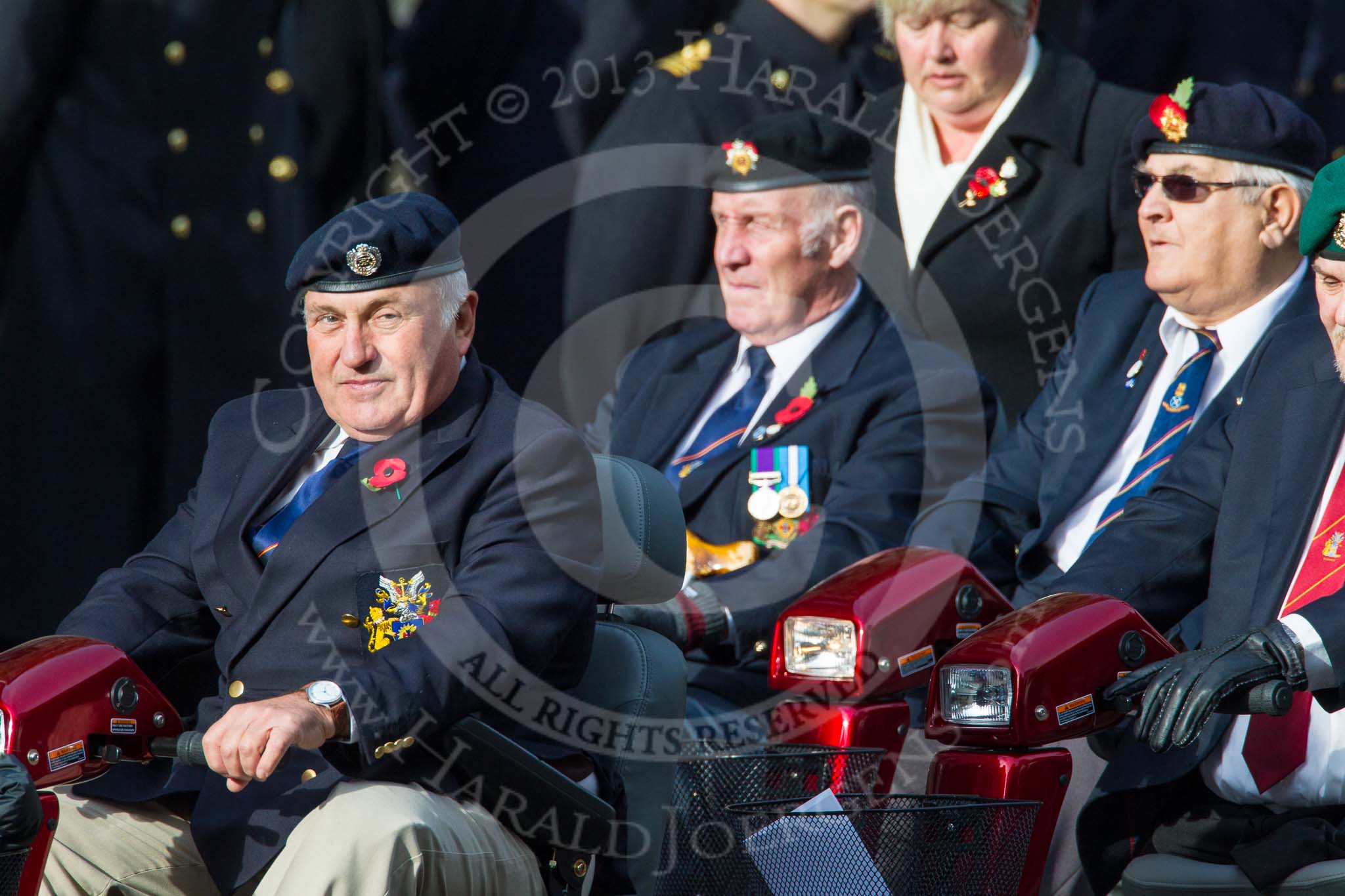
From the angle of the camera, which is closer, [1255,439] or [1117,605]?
[1117,605]

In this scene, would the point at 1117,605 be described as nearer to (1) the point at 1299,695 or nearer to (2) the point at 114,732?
(1) the point at 1299,695

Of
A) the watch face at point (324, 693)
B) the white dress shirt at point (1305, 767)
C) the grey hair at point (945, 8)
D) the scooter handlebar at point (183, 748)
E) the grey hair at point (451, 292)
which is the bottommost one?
the white dress shirt at point (1305, 767)

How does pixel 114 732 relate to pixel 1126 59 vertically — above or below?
below

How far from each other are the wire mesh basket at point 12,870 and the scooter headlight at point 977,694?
1.40 m

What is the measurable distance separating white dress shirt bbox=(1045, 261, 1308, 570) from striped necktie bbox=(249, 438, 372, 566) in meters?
1.64

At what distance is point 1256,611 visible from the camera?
307cm

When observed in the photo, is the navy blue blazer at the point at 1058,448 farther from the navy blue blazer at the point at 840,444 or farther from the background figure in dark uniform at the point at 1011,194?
the background figure in dark uniform at the point at 1011,194

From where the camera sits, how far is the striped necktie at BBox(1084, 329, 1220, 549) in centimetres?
398

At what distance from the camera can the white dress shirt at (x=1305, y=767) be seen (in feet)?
9.63

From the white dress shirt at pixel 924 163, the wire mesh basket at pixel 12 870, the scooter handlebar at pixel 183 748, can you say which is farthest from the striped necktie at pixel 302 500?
the white dress shirt at pixel 924 163

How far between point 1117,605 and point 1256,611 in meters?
0.29

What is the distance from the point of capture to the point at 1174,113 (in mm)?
4066

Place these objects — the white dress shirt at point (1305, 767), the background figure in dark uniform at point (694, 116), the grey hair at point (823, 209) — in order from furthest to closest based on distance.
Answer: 1. the background figure in dark uniform at point (694, 116)
2. the grey hair at point (823, 209)
3. the white dress shirt at point (1305, 767)

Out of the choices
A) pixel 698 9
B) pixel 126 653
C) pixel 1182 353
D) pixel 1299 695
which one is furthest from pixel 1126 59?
pixel 126 653
